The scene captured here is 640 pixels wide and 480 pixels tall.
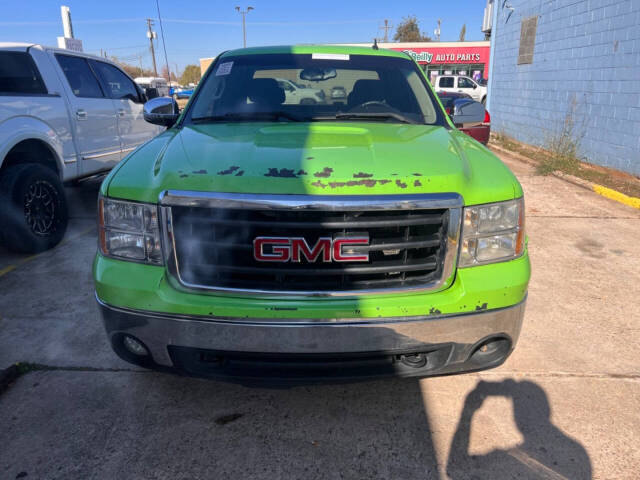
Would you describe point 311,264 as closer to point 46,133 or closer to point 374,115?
point 374,115

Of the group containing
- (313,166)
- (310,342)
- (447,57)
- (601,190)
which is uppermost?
(447,57)

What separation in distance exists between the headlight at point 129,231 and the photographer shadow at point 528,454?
1.60 m

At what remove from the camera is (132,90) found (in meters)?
Answer: 6.93

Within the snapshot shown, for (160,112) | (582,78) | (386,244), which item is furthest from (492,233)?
(582,78)

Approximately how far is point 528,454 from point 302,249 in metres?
1.40

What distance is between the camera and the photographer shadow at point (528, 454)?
2098 mm

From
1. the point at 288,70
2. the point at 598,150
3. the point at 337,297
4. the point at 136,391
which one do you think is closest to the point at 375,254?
the point at 337,297

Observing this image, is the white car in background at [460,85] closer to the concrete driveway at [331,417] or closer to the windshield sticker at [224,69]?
the windshield sticker at [224,69]

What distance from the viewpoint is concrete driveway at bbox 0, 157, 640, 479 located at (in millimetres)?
2141

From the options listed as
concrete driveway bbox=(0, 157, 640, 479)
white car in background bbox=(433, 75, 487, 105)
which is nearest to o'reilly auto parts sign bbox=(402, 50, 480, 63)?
white car in background bbox=(433, 75, 487, 105)

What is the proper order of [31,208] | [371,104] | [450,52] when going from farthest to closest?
[450,52]
[31,208]
[371,104]

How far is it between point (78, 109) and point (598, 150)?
8.41 metres

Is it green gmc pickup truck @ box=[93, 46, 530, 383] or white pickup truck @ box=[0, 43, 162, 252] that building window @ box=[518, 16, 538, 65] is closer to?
white pickup truck @ box=[0, 43, 162, 252]

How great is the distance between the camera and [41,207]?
4.70 m
